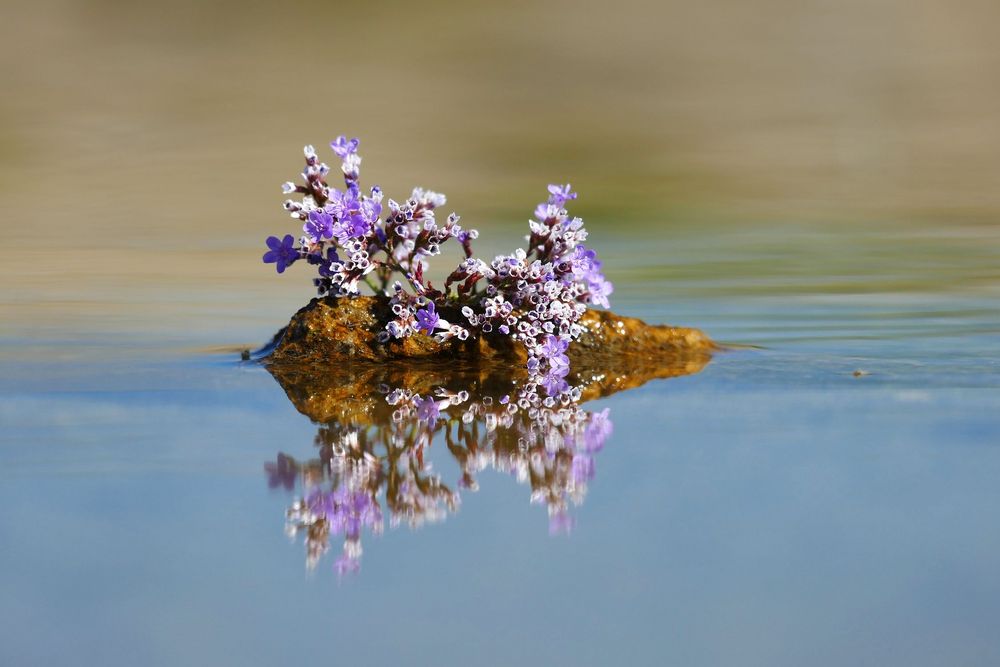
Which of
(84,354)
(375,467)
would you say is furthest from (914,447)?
(84,354)

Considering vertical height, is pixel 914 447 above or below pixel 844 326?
below

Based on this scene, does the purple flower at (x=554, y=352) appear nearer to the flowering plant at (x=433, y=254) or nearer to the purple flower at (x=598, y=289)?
the flowering plant at (x=433, y=254)

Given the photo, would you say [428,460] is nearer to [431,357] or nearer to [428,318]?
[428,318]

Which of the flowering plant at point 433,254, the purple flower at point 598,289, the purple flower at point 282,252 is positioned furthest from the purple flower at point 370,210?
the purple flower at point 598,289

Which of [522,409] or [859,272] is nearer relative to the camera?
[522,409]

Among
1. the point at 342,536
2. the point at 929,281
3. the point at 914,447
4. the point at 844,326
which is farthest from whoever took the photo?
the point at 929,281

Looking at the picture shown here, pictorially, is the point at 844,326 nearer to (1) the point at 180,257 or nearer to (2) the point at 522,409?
(2) the point at 522,409

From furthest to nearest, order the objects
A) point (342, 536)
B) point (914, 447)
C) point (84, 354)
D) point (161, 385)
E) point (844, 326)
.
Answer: point (844, 326)
point (84, 354)
point (161, 385)
point (914, 447)
point (342, 536)

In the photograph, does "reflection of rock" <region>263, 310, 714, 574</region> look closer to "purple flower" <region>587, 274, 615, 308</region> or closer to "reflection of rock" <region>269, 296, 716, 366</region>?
"reflection of rock" <region>269, 296, 716, 366</region>
